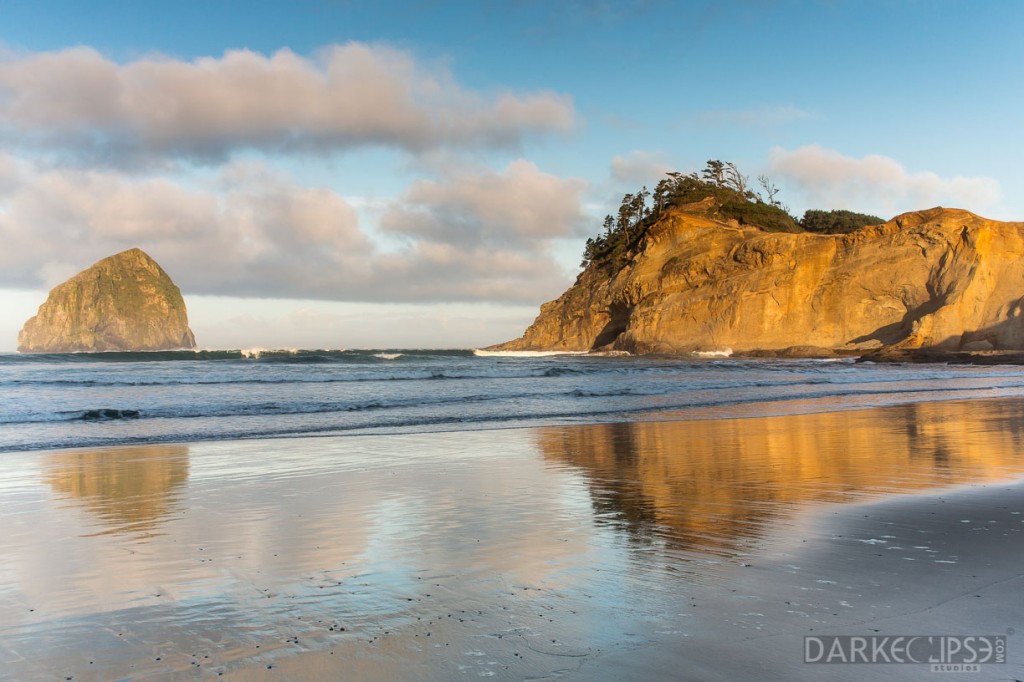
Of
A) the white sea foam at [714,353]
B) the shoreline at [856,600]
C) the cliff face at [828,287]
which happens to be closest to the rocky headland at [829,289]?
the cliff face at [828,287]

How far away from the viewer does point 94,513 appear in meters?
6.31

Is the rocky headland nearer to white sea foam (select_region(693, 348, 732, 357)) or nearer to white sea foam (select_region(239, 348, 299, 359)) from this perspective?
white sea foam (select_region(693, 348, 732, 357))

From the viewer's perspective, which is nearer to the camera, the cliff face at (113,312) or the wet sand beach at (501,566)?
the wet sand beach at (501,566)

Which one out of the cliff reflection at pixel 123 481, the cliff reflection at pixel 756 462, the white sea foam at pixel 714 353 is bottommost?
the cliff reflection at pixel 756 462

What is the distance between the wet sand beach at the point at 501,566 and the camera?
10.2 ft

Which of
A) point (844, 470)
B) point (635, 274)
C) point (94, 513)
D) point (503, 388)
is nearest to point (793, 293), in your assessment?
point (635, 274)

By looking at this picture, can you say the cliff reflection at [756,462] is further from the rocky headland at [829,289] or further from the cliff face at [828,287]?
the cliff face at [828,287]

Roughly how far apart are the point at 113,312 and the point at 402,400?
14977cm

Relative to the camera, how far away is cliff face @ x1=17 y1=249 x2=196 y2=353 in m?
141

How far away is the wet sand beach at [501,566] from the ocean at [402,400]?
5123mm

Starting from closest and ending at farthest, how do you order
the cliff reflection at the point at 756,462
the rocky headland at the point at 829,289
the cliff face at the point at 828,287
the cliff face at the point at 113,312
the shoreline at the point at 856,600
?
the shoreline at the point at 856,600
the cliff reflection at the point at 756,462
the rocky headland at the point at 829,289
the cliff face at the point at 828,287
the cliff face at the point at 113,312

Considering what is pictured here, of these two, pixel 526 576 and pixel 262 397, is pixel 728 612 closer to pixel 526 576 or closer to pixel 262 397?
pixel 526 576

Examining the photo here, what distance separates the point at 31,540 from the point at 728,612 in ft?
16.2

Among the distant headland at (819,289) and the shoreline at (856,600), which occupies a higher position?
the distant headland at (819,289)
